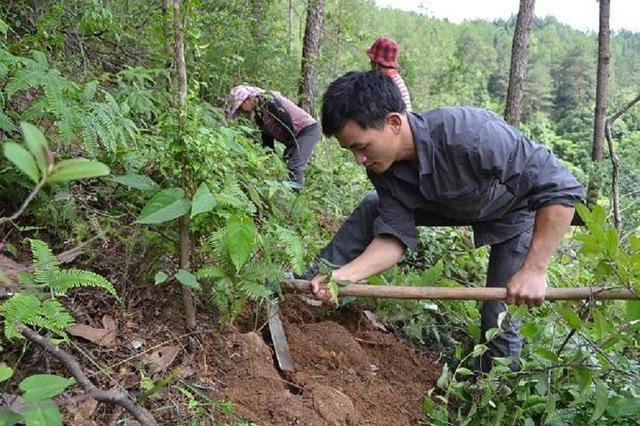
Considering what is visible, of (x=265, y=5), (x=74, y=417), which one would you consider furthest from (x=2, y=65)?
(x=265, y=5)

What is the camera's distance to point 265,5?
9203mm

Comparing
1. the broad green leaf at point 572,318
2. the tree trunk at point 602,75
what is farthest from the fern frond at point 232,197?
the tree trunk at point 602,75

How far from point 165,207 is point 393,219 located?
1310 millimetres

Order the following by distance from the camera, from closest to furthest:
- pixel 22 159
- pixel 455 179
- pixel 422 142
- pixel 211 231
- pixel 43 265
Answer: pixel 22 159 → pixel 43 265 → pixel 211 231 → pixel 422 142 → pixel 455 179

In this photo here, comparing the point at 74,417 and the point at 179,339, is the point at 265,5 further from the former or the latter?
the point at 74,417

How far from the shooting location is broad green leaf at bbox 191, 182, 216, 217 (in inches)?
91.3

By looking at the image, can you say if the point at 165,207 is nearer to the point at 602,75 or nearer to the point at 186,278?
the point at 186,278

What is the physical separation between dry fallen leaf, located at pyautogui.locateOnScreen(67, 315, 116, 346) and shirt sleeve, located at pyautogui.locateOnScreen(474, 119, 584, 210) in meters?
1.83

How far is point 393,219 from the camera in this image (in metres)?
3.27

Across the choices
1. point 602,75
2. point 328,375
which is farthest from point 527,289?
point 602,75

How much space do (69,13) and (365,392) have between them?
3769 mm

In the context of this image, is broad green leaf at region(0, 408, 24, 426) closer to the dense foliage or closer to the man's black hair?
the dense foliage

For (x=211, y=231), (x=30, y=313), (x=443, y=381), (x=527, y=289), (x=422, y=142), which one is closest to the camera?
(x=30, y=313)

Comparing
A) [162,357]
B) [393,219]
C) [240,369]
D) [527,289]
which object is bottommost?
[240,369]
